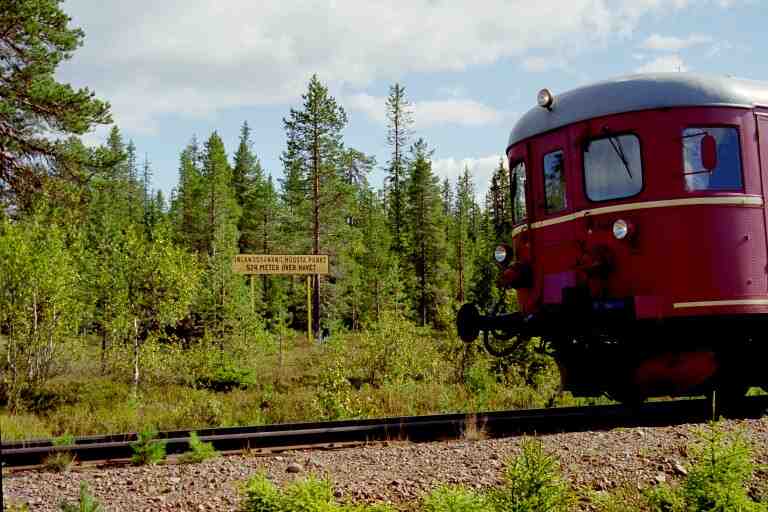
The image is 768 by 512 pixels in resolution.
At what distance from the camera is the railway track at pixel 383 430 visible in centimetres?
677

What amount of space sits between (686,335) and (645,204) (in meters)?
1.44

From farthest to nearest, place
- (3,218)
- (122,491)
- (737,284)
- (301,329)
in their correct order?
(301,329) < (3,218) < (737,284) < (122,491)

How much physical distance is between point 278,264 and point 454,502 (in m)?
14.6

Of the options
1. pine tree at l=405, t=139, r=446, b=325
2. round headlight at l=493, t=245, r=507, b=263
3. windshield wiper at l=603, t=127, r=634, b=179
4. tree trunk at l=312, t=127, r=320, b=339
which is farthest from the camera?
pine tree at l=405, t=139, r=446, b=325

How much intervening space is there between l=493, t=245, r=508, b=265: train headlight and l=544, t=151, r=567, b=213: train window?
1.10m

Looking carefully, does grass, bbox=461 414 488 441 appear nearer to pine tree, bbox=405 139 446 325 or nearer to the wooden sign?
the wooden sign

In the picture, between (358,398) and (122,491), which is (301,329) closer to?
(358,398)

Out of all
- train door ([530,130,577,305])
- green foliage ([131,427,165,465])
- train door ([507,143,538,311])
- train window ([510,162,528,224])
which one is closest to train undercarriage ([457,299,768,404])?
train door ([530,130,577,305])

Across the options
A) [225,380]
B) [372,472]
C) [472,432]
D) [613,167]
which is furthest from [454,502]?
[225,380]

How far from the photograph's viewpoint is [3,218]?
15.2m

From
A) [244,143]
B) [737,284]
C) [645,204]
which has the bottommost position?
[737,284]

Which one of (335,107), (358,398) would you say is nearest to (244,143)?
(335,107)

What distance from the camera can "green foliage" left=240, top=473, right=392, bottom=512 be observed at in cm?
420

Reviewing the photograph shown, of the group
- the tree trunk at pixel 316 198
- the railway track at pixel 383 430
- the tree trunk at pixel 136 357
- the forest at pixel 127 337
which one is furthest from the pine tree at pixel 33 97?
the tree trunk at pixel 316 198
